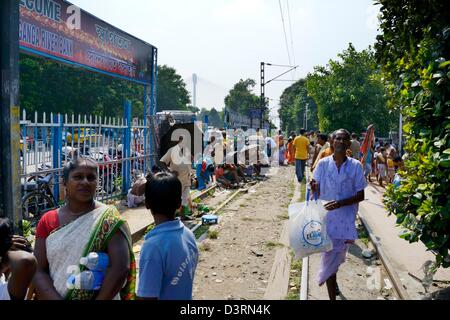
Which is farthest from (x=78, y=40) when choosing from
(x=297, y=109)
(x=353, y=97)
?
(x=297, y=109)

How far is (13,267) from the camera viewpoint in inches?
89.7

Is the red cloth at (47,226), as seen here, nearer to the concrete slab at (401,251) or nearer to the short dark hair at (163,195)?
the short dark hair at (163,195)

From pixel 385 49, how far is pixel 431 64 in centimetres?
130

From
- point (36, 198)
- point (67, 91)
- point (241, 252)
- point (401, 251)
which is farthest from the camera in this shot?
point (67, 91)

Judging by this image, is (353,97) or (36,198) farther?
(353,97)

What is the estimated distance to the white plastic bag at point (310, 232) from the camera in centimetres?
431

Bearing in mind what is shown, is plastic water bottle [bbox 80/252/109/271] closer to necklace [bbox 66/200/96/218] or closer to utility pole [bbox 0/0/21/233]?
necklace [bbox 66/200/96/218]

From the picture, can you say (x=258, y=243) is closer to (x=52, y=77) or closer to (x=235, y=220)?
(x=235, y=220)

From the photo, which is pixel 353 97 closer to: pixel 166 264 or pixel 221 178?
pixel 221 178

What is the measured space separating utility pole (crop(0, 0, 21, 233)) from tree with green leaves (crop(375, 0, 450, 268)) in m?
4.06

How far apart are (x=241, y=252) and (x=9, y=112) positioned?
4.02 metres

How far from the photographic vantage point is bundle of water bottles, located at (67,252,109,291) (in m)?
2.34

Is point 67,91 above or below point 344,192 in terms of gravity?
above
